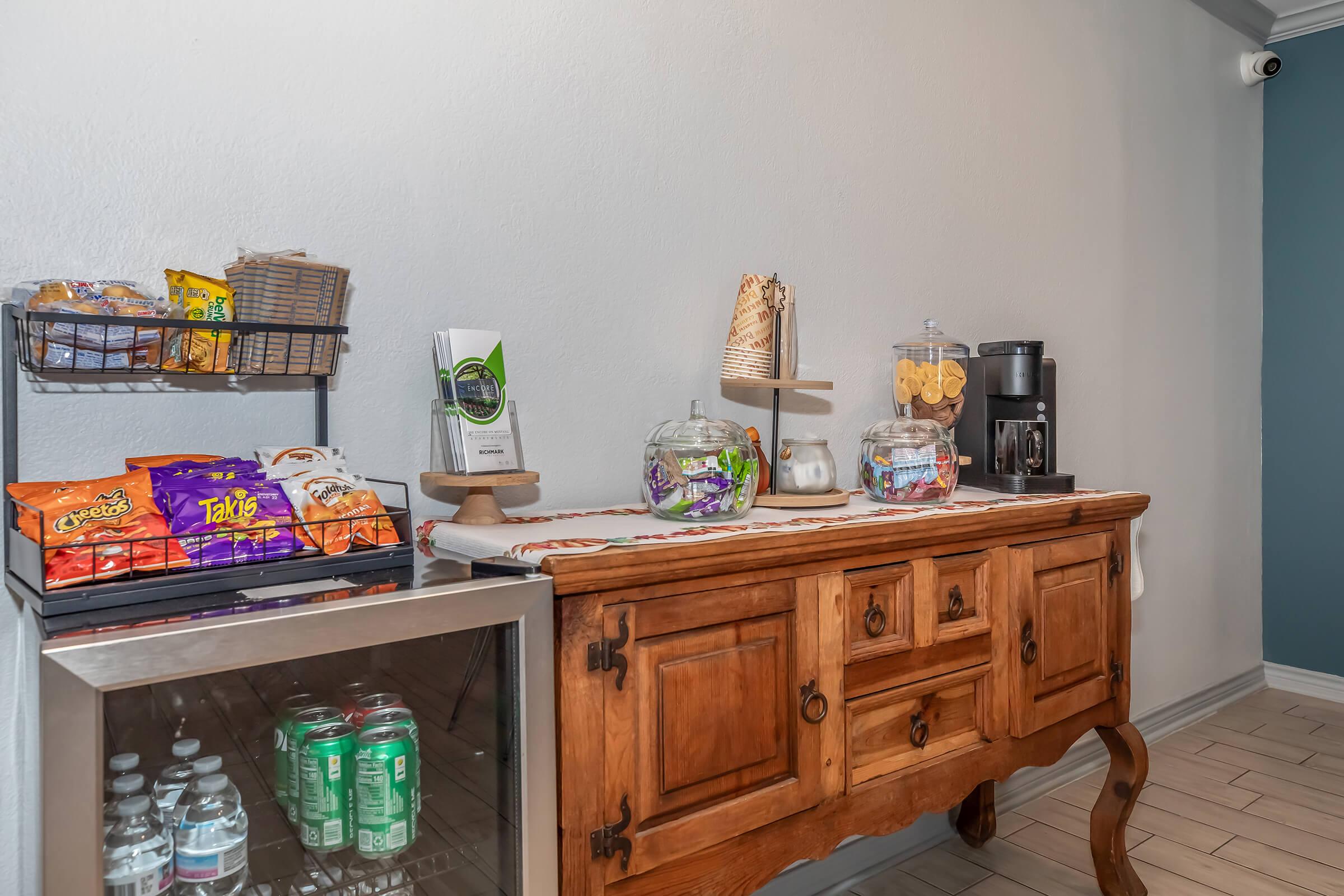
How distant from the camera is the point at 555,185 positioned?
1651 millimetres

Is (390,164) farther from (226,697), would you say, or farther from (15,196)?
(226,697)

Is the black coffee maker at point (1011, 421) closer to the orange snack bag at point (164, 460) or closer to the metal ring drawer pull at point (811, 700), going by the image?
the metal ring drawer pull at point (811, 700)

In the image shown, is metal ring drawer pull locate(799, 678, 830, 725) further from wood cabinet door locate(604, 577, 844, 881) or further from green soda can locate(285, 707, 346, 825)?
green soda can locate(285, 707, 346, 825)

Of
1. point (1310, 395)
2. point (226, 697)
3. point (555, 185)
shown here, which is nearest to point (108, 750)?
point (226, 697)

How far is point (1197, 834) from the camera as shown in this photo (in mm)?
2449

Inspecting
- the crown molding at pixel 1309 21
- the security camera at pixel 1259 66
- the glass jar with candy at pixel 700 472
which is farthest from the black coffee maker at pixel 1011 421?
the crown molding at pixel 1309 21

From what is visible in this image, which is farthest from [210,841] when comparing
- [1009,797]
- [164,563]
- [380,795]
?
[1009,797]

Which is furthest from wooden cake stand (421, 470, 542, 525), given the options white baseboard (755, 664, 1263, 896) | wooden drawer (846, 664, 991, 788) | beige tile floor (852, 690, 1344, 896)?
beige tile floor (852, 690, 1344, 896)

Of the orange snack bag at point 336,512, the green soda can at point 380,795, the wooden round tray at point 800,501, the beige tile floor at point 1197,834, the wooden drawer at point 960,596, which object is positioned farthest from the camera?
the beige tile floor at point 1197,834

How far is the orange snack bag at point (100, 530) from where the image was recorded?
0.92 meters

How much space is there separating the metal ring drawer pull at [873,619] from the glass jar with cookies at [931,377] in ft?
2.44

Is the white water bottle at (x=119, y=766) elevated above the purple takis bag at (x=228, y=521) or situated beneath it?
situated beneath

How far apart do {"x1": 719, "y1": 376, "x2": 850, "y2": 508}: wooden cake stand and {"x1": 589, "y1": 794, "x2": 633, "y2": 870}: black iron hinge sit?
2.29 ft

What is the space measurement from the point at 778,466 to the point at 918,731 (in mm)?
567
